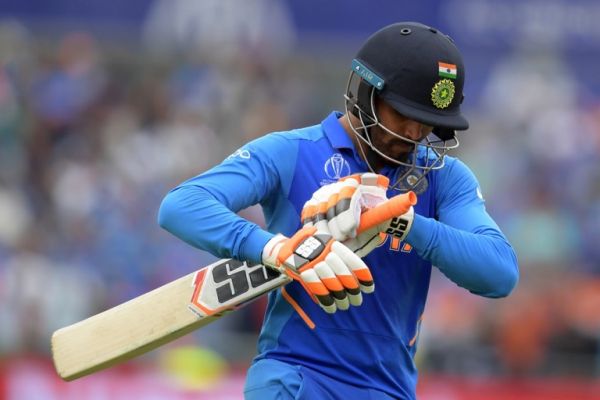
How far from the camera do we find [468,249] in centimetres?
381

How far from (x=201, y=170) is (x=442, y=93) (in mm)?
5917

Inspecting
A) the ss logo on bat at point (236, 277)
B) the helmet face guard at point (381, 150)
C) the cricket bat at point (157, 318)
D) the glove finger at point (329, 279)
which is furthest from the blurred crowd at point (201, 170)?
the glove finger at point (329, 279)

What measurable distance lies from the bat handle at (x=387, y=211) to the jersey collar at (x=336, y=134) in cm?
44

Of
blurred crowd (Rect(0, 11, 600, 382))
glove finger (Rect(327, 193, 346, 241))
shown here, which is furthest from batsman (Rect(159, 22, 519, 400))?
blurred crowd (Rect(0, 11, 600, 382))

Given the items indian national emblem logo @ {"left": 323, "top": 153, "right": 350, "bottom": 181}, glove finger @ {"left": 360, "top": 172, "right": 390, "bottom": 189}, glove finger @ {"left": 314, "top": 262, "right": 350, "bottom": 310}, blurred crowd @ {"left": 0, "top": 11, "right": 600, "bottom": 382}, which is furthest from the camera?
blurred crowd @ {"left": 0, "top": 11, "right": 600, "bottom": 382}

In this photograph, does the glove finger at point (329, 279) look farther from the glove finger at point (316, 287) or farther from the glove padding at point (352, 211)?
the glove padding at point (352, 211)

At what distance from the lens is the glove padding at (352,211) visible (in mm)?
3654

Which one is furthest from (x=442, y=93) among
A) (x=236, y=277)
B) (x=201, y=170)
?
(x=201, y=170)

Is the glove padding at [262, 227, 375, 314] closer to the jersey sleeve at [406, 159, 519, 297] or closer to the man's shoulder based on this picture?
the jersey sleeve at [406, 159, 519, 297]

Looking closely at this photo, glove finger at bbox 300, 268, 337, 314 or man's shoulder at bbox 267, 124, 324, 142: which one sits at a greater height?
man's shoulder at bbox 267, 124, 324, 142

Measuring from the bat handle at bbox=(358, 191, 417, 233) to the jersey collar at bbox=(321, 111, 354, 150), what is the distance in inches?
17.2

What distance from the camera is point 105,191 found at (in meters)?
9.42

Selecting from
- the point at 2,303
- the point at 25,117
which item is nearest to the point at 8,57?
the point at 25,117

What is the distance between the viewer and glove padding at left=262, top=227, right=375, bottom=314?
3.54 metres
